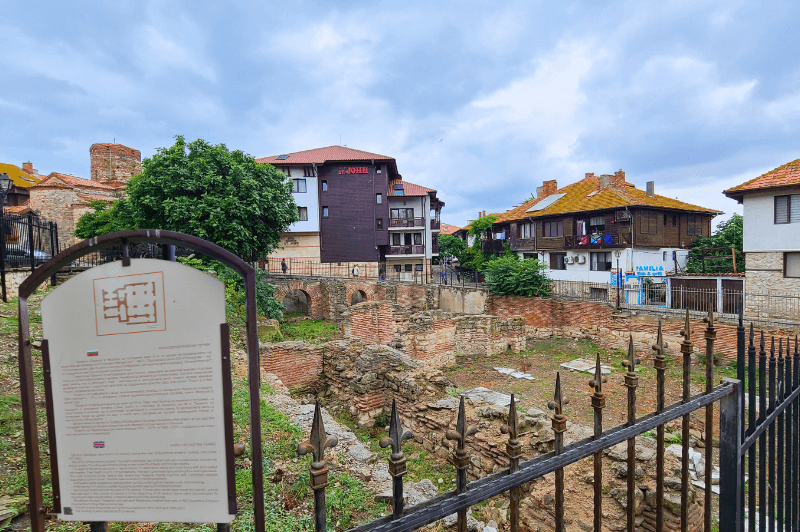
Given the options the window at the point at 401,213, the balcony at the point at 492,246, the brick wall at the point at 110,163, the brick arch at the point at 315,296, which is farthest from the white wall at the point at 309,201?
the brick wall at the point at 110,163

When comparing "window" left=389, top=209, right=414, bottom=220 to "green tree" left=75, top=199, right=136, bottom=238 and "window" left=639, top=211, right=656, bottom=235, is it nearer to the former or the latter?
"window" left=639, top=211, right=656, bottom=235

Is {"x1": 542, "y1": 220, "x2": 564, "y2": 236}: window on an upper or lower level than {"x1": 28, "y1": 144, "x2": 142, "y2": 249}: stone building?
lower

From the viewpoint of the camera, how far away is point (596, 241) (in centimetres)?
2570

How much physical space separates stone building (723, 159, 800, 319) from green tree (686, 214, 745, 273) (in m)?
4.92

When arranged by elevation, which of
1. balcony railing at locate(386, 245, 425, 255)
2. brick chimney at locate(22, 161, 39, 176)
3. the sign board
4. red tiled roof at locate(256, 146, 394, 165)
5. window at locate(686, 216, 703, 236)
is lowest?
the sign board

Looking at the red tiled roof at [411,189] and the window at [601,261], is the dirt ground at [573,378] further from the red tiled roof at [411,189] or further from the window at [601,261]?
the red tiled roof at [411,189]

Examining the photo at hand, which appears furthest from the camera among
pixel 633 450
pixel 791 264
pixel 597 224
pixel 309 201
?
pixel 309 201

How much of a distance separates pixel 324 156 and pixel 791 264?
103ft

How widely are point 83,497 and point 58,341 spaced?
555 mm

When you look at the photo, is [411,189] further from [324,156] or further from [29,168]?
[29,168]

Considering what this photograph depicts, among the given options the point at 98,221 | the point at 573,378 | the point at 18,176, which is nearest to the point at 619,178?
the point at 573,378

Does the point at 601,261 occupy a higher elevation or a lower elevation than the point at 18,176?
lower

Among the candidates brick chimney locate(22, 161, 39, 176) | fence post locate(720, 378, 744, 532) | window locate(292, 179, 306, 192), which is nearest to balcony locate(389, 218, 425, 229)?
window locate(292, 179, 306, 192)

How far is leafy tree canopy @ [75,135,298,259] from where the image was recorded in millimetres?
17234
